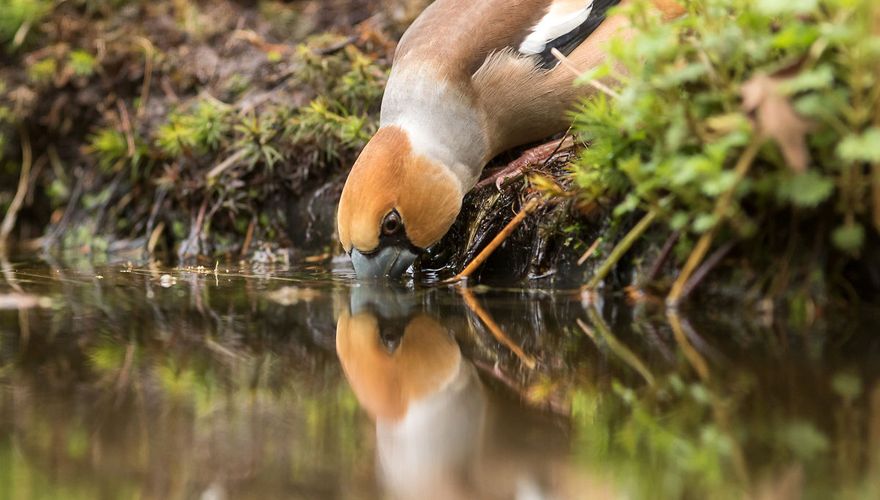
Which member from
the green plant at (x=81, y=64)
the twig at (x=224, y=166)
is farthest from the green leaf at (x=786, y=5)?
the green plant at (x=81, y=64)

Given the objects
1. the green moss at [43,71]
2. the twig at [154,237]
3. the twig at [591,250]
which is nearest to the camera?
the twig at [591,250]

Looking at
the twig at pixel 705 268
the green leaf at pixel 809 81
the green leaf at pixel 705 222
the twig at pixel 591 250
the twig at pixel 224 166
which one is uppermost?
the twig at pixel 224 166

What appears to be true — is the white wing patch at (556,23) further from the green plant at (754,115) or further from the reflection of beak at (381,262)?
the green plant at (754,115)

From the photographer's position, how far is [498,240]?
4.10m

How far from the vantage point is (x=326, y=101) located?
5641 millimetres

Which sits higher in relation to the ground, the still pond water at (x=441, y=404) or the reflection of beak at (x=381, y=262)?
the reflection of beak at (x=381, y=262)

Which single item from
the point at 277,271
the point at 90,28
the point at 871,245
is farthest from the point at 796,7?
the point at 90,28

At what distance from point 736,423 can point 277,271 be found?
3.30 m

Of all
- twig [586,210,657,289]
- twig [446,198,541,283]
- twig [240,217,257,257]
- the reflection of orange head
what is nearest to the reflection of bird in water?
the reflection of orange head

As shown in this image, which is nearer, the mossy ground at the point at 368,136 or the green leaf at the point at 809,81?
the green leaf at the point at 809,81

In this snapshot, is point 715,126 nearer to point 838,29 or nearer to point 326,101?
point 838,29

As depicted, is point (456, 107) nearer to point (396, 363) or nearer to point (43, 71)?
point (396, 363)

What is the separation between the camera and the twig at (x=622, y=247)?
3162 mm

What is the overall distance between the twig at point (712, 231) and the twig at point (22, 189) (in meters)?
5.66
